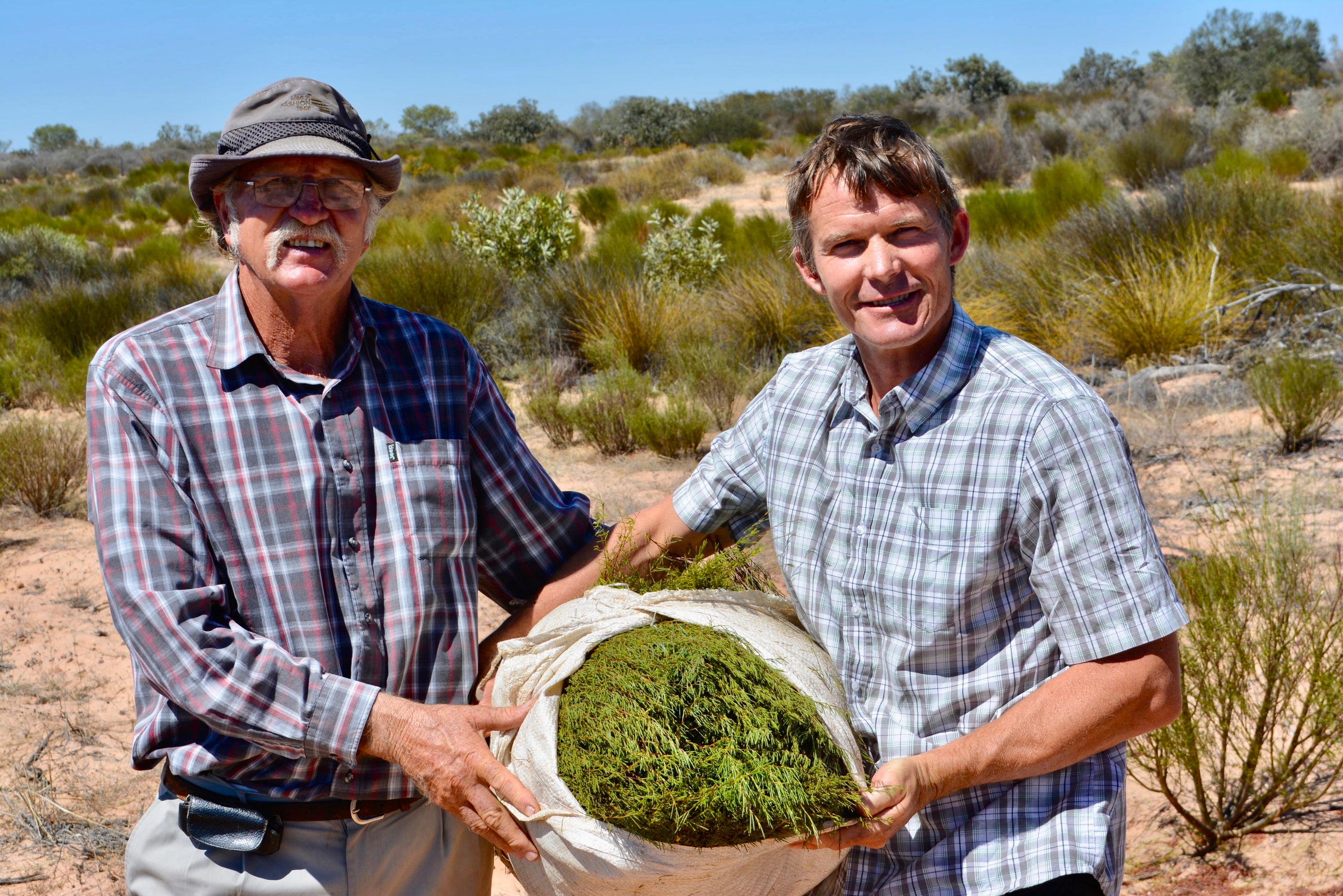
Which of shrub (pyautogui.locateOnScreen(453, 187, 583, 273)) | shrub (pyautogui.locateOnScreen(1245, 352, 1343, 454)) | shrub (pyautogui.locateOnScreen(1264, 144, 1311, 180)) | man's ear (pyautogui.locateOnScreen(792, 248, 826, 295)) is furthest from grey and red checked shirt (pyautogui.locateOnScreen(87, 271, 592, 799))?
shrub (pyautogui.locateOnScreen(1264, 144, 1311, 180))

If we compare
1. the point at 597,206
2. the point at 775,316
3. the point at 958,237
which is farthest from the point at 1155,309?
the point at 597,206

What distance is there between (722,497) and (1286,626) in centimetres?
184

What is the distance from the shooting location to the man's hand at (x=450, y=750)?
5.16 ft

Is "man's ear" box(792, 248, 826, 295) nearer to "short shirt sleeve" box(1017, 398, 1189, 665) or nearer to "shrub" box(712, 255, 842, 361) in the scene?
"short shirt sleeve" box(1017, 398, 1189, 665)

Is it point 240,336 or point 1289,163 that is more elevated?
point 1289,163

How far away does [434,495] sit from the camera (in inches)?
→ 71.7

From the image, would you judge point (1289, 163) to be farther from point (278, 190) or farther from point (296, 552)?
point (296, 552)

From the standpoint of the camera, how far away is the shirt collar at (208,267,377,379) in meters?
1.72

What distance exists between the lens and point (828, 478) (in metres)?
1.71

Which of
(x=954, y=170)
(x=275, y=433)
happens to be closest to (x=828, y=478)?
(x=275, y=433)

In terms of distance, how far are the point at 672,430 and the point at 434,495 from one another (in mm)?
4623

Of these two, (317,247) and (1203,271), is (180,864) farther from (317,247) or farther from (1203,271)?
(1203,271)

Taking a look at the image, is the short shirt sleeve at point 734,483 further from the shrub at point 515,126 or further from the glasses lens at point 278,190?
the shrub at point 515,126

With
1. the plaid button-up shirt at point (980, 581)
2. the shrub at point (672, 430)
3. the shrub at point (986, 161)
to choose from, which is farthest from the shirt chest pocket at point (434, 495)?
the shrub at point (986, 161)
